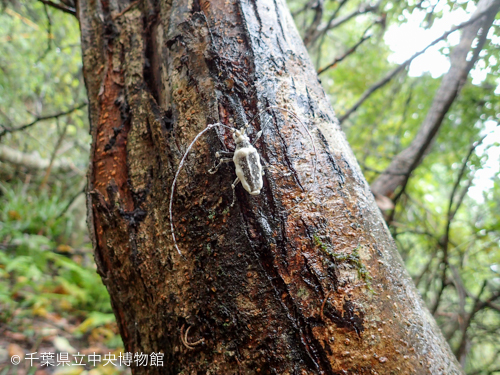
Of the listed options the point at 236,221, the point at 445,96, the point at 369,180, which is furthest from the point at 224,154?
the point at 369,180

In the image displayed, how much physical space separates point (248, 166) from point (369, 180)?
151 inches

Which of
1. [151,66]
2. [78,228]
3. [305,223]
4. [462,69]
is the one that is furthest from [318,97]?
[78,228]

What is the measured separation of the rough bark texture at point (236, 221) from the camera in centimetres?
119

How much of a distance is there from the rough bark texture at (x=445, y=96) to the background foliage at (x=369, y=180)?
138mm

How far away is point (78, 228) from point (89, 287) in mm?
2508

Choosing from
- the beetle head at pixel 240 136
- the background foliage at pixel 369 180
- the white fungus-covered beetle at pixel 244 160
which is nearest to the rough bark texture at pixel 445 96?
the background foliage at pixel 369 180

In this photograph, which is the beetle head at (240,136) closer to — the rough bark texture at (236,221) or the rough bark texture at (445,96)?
the rough bark texture at (236,221)

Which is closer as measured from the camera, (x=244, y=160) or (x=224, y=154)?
(x=244, y=160)

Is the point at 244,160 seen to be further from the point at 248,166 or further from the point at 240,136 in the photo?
the point at 240,136

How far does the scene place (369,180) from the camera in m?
4.66

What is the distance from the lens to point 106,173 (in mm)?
1797

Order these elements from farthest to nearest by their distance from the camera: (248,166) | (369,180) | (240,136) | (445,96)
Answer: (369,180), (445,96), (240,136), (248,166)

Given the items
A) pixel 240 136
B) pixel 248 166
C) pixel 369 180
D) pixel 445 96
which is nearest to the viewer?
pixel 248 166

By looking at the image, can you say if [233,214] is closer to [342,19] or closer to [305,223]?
[305,223]
